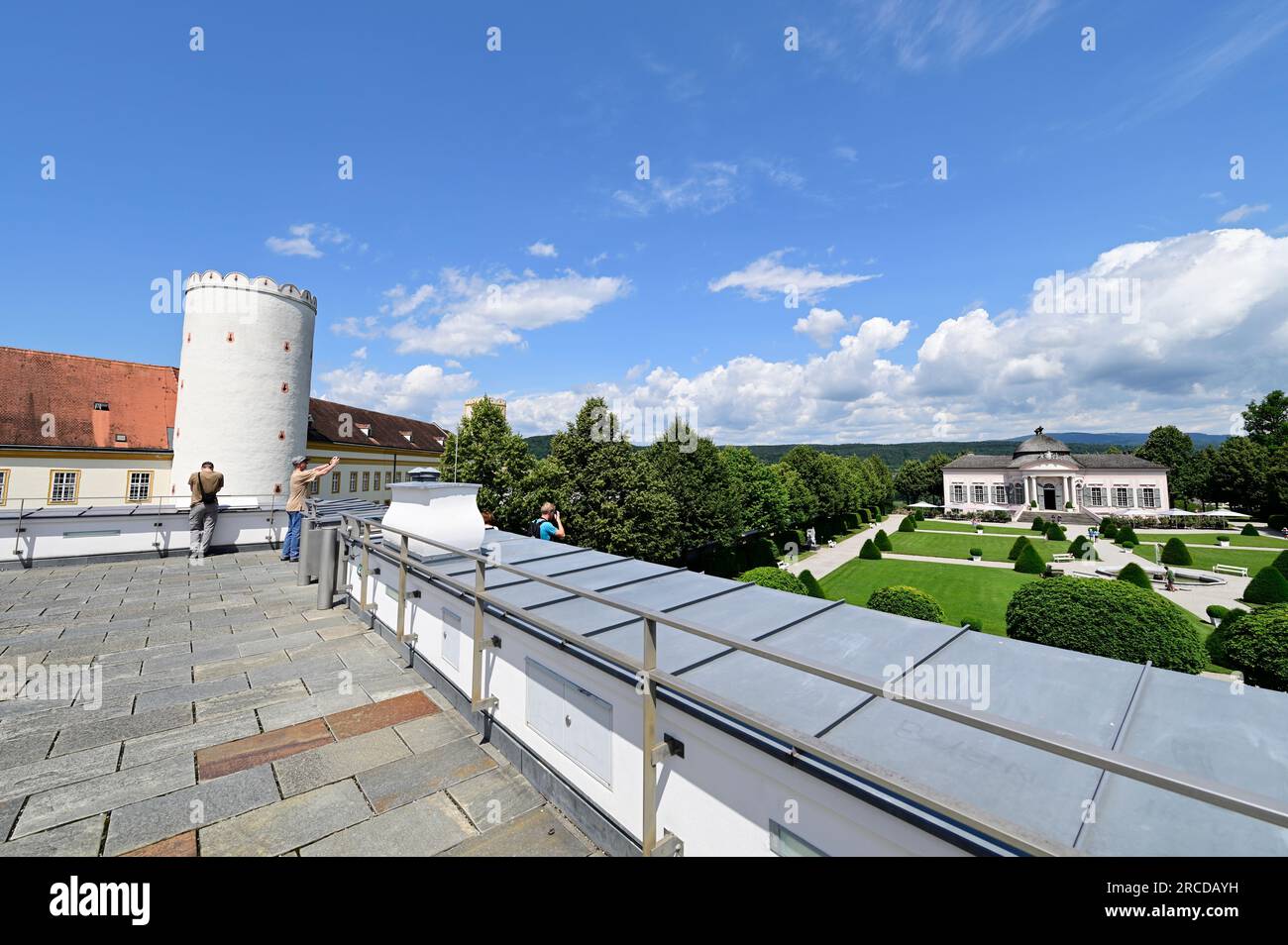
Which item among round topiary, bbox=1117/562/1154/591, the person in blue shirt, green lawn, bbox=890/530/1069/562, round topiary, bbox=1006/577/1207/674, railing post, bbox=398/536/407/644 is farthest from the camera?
green lawn, bbox=890/530/1069/562

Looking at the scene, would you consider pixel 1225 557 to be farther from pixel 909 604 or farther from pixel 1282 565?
pixel 909 604

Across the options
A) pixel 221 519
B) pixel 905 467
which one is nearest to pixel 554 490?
pixel 221 519

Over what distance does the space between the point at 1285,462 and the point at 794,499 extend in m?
51.0

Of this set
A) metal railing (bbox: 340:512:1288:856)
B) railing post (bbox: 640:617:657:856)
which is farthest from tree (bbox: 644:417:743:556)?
railing post (bbox: 640:617:657:856)

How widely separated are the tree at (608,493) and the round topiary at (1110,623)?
15916 mm

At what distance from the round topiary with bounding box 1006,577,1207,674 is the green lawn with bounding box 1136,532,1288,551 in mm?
43682

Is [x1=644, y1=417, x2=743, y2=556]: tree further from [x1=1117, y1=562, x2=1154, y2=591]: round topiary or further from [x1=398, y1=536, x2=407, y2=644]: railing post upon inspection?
[x1=398, y1=536, x2=407, y2=644]: railing post

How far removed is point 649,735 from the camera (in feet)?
9.30

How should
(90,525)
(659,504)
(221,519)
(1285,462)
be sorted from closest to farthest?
(90,525)
(221,519)
(659,504)
(1285,462)

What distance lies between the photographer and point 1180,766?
2191 mm

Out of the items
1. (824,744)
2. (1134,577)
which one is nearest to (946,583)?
(1134,577)

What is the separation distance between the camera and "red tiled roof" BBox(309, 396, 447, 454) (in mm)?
50156

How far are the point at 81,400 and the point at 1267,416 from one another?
130m
